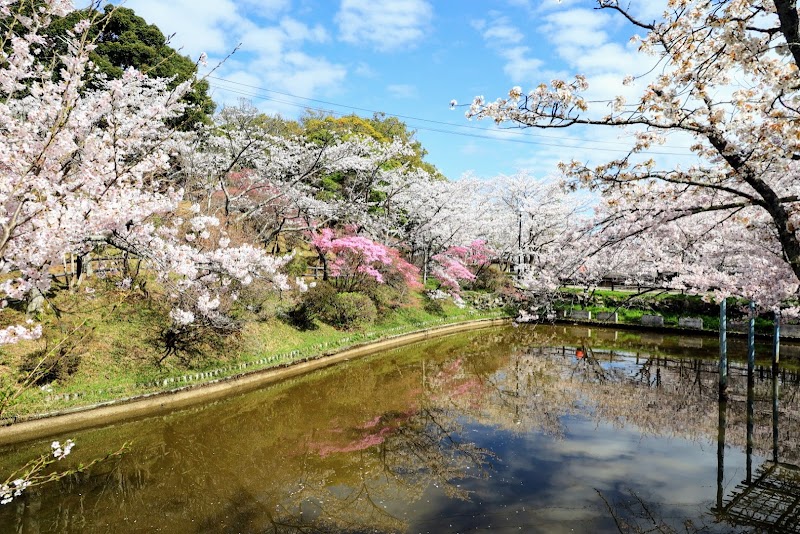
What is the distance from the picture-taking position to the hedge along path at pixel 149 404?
924cm

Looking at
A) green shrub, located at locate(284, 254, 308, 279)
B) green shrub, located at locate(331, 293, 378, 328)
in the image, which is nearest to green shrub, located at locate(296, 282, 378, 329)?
green shrub, located at locate(331, 293, 378, 328)

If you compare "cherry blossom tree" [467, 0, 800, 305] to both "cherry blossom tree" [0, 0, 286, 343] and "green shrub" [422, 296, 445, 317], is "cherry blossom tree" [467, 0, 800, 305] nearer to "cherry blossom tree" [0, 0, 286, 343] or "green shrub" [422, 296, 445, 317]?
"cherry blossom tree" [0, 0, 286, 343]

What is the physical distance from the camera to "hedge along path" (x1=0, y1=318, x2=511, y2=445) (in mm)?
9242

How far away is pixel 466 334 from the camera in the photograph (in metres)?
22.7

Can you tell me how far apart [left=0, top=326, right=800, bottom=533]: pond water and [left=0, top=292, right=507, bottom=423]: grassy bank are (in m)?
1.16

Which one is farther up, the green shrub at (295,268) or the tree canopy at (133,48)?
the tree canopy at (133,48)

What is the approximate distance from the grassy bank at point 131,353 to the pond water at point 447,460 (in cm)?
116

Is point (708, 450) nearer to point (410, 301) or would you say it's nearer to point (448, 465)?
point (448, 465)

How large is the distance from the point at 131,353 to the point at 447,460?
8855 mm

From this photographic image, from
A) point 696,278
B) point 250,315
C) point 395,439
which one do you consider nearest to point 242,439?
point 395,439

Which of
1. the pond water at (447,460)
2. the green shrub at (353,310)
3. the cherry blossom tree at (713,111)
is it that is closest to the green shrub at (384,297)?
the green shrub at (353,310)

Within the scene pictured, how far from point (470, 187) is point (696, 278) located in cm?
2001

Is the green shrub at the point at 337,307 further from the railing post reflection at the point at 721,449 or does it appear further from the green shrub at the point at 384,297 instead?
the railing post reflection at the point at 721,449

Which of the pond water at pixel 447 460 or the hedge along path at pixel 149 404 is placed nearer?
the pond water at pixel 447 460
